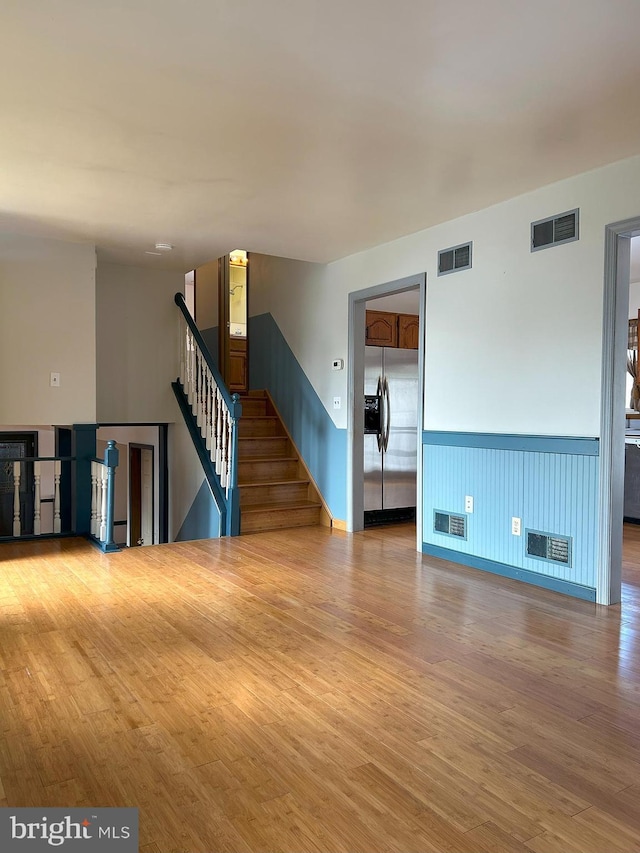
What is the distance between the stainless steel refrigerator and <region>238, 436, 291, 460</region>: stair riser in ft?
3.71

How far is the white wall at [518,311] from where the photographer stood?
12.3 ft

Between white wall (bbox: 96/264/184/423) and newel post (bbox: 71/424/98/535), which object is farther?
white wall (bbox: 96/264/184/423)

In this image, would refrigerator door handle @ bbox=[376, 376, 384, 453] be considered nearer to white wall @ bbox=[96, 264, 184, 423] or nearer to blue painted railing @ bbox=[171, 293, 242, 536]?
blue painted railing @ bbox=[171, 293, 242, 536]

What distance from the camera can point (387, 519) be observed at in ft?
21.0

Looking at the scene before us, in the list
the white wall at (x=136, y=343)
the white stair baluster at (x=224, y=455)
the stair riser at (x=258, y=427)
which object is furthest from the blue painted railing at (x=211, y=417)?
the stair riser at (x=258, y=427)

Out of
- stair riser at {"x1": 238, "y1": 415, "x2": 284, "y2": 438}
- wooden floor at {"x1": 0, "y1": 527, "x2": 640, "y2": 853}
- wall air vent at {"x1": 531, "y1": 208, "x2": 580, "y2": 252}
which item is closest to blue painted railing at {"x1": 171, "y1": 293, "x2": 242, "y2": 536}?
stair riser at {"x1": 238, "y1": 415, "x2": 284, "y2": 438}

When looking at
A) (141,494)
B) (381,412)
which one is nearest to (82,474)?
(141,494)

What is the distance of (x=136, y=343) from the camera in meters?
6.39

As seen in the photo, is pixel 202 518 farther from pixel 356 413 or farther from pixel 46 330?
pixel 46 330

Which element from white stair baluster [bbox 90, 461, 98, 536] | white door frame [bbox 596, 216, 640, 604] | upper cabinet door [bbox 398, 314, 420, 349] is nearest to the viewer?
white door frame [bbox 596, 216, 640, 604]

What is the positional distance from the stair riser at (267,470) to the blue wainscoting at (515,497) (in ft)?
6.52

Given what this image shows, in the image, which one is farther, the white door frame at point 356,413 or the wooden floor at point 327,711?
the white door frame at point 356,413

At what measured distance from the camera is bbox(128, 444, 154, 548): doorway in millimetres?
7547

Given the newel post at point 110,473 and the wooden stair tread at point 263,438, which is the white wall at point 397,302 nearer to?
the wooden stair tread at point 263,438
